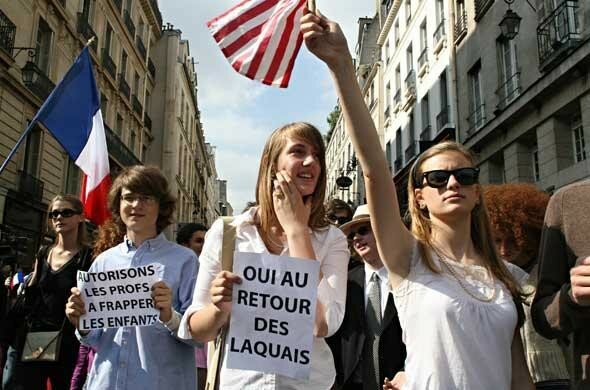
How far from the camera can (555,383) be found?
97.2 inches

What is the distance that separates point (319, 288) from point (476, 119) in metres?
16.8

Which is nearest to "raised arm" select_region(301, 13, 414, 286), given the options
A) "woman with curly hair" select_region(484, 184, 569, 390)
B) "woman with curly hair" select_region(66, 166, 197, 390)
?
"woman with curly hair" select_region(484, 184, 569, 390)

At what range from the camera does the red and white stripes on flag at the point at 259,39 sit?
3334 mm

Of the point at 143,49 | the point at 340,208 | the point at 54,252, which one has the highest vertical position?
the point at 143,49

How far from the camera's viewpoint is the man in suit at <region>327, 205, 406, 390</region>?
3.08m

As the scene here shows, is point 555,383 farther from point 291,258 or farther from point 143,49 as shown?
point 143,49

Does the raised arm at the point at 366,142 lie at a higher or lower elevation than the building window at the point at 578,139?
lower

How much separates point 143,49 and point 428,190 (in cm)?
3327

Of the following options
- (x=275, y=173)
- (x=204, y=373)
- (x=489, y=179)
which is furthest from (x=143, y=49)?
(x=275, y=173)

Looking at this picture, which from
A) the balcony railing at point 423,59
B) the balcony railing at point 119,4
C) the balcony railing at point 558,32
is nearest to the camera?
the balcony railing at point 558,32

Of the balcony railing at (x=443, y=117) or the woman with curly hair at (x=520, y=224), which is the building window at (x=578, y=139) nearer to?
the balcony railing at (x=443, y=117)

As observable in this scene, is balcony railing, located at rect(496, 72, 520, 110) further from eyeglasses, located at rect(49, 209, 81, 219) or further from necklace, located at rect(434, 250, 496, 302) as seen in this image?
necklace, located at rect(434, 250, 496, 302)

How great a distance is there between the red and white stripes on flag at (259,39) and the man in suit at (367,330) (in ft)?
3.80

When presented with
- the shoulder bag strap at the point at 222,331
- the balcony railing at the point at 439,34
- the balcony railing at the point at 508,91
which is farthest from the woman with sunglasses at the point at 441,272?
the balcony railing at the point at 439,34
